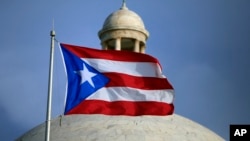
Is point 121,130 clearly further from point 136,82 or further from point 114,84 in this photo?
point 114,84

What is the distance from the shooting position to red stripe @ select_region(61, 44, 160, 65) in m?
24.7

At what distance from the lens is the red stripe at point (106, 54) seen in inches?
974

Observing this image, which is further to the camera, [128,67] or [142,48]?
[142,48]

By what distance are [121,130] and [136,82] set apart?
452 inches

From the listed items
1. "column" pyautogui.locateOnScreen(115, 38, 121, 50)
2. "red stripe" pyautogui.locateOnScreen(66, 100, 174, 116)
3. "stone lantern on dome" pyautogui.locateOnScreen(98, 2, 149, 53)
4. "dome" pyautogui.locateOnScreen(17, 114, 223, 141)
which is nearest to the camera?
"red stripe" pyautogui.locateOnScreen(66, 100, 174, 116)

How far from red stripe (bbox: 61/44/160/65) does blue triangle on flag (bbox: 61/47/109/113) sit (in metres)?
0.22

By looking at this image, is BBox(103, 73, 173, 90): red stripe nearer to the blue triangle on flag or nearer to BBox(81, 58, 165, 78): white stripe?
BBox(81, 58, 165, 78): white stripe

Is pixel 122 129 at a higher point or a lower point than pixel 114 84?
lower

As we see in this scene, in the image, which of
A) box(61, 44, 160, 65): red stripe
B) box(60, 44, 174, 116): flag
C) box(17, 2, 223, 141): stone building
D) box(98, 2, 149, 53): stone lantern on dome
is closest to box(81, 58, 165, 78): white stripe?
box(60, 44, 174, 116): flag

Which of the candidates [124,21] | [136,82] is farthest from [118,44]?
[136,82]

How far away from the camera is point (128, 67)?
25500 millimetres

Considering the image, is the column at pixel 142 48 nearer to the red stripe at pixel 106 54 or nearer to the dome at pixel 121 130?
the dome at pixel 121 130

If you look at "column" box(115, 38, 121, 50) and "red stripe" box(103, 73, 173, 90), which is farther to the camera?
"column" box(115, 38, 121, 50)

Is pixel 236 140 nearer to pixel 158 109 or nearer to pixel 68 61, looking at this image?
pixel 158 109
